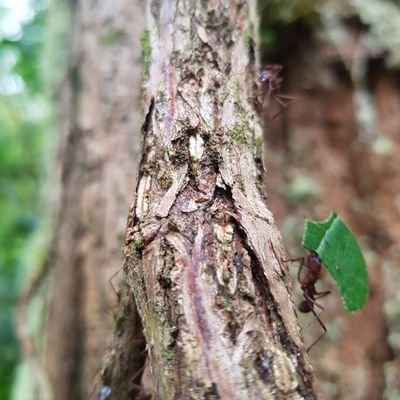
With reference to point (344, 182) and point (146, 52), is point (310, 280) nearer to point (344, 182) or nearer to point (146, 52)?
point (146, 52)

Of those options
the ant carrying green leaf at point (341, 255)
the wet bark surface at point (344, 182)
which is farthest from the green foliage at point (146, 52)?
the wet bark surface at point (344, 182)

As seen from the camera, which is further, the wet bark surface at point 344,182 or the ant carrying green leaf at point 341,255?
the wet bark surface at point 344,182

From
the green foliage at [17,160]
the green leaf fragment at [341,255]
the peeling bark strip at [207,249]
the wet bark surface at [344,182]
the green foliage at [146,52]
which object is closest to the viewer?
the peeling bark strip at [207,249]

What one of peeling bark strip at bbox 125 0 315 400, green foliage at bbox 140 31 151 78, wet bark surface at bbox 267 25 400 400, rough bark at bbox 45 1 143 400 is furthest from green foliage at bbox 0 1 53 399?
peeling bark strip at bbox 125 0 315 400

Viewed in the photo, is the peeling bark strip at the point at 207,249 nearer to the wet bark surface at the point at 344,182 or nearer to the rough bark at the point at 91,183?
the rough bark at the point at 91,183

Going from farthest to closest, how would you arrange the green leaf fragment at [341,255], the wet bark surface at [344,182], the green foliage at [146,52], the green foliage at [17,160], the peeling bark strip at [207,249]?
the green foliage at [17,160], the wet bark surface at [344,182], the green foliage at [146,52], the green leaf fragment at [341,255], the peeling bark strip at [207,249]

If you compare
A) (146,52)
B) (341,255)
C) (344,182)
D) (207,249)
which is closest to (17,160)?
(344,182)
